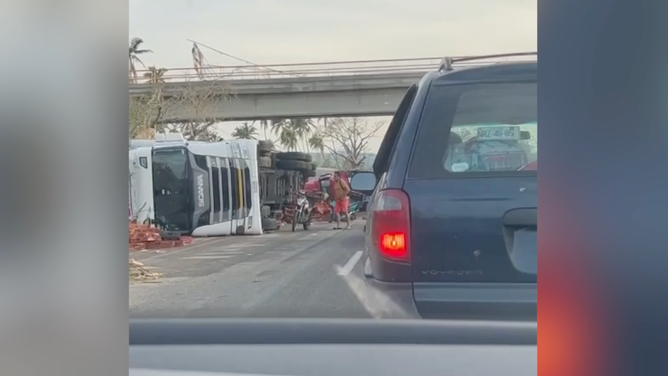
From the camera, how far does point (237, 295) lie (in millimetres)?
8078

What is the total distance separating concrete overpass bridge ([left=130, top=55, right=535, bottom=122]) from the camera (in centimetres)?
2128

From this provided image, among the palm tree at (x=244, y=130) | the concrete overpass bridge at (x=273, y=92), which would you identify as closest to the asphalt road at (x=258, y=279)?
the concrete overpass bridge at (x=273, y=92)

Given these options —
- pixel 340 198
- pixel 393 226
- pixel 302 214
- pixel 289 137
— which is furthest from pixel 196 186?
pixel 393 226

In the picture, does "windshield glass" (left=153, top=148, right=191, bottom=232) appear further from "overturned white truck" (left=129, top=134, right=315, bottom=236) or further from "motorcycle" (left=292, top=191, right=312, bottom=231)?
"motorcycle" (left=292, top=191, right=312, bottom=231)

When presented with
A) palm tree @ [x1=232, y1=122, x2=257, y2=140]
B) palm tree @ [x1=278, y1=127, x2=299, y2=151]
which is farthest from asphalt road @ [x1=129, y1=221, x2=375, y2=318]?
palm tree @ [x1=232, y1=122, x2=257, y2=140]

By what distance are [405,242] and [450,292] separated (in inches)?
11.8

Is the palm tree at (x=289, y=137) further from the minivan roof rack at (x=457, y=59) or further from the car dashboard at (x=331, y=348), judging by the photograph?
the car dashboard at (x=331, y=348)

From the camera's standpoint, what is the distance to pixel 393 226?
307 centimetres

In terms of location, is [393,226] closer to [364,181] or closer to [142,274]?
[364,181]
